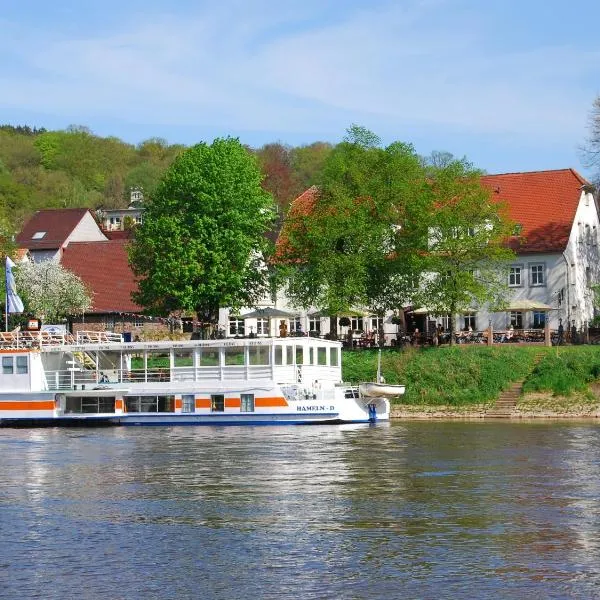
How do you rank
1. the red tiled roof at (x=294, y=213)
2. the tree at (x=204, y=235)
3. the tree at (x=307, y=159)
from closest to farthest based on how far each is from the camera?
the tree at (x=204, y=235)
the red tiled roof at (x=294, y=213)
the tree at (x=307, y=159)

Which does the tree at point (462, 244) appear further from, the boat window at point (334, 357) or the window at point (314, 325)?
the window at point (314, 325)

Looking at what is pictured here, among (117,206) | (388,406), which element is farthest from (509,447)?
(117,206)

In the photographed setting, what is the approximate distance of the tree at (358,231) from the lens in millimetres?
71438

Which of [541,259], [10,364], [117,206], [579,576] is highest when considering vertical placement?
[117,206]

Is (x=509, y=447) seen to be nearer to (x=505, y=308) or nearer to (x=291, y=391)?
(x=291, y=391)

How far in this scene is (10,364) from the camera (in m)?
59.3

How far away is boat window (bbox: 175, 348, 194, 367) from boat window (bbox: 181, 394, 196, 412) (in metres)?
1.82

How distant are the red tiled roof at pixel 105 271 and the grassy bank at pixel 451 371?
26.7 meters

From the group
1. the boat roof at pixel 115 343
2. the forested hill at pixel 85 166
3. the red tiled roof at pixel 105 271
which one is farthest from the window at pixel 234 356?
the forested hill at pixel 85 166

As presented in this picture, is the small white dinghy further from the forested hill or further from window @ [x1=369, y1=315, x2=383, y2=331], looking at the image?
the forested hill

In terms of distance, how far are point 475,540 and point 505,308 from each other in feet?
152

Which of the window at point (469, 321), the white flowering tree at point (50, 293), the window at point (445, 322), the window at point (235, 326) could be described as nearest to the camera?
the window at point (469, 321)

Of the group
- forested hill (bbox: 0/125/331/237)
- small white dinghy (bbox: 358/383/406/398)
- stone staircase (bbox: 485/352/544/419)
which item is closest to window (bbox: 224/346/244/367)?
small white dinghy (bbox: 358/383/406/398)

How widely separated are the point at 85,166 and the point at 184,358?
4380 inches
